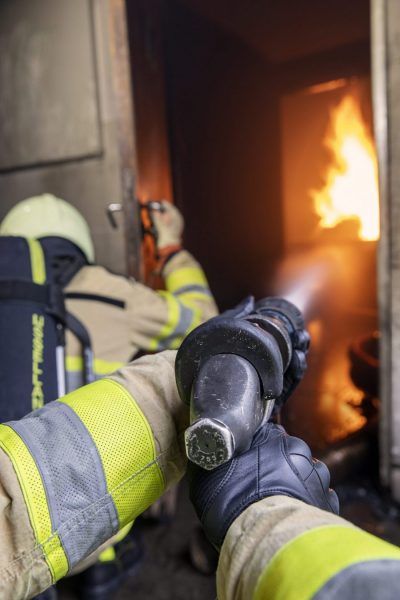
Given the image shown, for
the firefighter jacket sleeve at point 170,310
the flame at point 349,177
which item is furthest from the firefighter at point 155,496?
the flame at point 349,177

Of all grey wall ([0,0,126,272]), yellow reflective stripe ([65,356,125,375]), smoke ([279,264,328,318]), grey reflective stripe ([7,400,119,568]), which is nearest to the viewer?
grey reflective stripe ([7,400,119,568])

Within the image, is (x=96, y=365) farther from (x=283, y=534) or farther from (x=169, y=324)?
(x=283, y=534)

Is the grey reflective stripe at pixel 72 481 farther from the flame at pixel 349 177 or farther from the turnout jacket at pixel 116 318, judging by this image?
the flame at pixel 349 177

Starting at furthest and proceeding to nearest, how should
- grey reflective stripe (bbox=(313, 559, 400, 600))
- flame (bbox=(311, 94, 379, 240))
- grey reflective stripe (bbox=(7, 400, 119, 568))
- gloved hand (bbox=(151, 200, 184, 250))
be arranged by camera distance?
flame (bbox=(311, 94, 379, 240))
gloved hand (bbox=(151, 200, 184, 250))
grey reflective stripe (bbox=(7, 400, 119, 568))
grey reflective stripe (bbox=(313, 559, 400, 600))

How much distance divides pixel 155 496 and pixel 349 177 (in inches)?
363

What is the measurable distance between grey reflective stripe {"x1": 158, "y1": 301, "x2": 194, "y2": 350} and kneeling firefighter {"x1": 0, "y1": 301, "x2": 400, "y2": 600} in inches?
39.5

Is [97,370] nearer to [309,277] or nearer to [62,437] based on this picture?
[62,437]

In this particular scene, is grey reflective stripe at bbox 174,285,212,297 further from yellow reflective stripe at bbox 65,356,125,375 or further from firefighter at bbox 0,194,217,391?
yellow reflective stripe at bbox 65,356,125,375

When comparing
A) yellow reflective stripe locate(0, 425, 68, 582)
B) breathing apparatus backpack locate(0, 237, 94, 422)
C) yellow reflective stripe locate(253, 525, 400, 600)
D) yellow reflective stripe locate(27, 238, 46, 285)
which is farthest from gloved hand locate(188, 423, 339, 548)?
yellow reflective stripe locate(27, 238, 46, 285)

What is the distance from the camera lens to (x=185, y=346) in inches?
30.8

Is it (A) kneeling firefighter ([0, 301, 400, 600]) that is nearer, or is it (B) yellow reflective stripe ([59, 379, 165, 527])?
(A) kneeling firefighter ([0, 301, 400, 600])

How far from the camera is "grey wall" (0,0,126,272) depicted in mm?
Result: 2660

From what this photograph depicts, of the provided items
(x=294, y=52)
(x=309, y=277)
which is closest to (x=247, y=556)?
(x=294, y=52)

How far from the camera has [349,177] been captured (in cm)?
921
